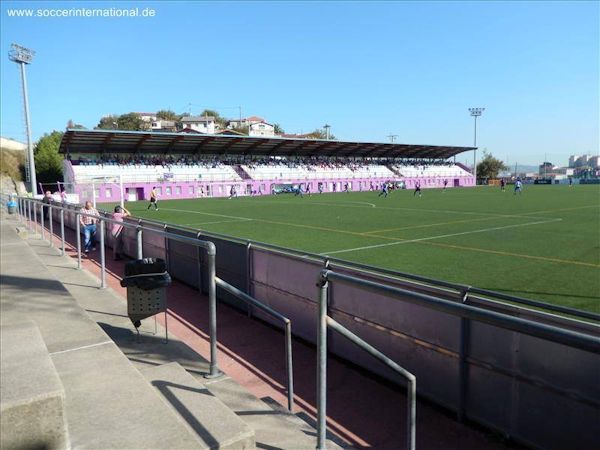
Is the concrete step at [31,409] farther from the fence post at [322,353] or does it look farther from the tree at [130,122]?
the tree at [130,122]

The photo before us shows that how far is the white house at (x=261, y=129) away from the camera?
152m

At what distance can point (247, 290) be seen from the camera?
7660 millimetres

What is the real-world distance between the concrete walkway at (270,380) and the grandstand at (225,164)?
43.0m

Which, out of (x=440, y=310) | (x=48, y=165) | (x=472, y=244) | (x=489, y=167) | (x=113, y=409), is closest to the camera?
(x=440, y=310)

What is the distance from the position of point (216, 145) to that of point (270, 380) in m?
65.8

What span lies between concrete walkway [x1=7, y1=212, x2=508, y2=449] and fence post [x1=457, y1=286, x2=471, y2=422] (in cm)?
A: 16

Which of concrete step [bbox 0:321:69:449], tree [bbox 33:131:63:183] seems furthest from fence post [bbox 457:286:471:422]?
tree [bbox 33:131:63:183]

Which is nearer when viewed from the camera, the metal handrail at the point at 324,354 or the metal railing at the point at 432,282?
the metal handrail at the point at 324,354

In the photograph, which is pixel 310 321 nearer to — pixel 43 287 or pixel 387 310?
pixel 387 310

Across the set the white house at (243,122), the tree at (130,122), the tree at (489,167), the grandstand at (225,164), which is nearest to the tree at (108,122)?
the tree at (130,122)

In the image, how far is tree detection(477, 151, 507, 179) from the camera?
364ft

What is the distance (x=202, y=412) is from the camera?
3.09 metres

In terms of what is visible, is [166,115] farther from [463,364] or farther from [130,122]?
[463,364]

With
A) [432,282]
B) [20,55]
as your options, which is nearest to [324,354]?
[432,282]
